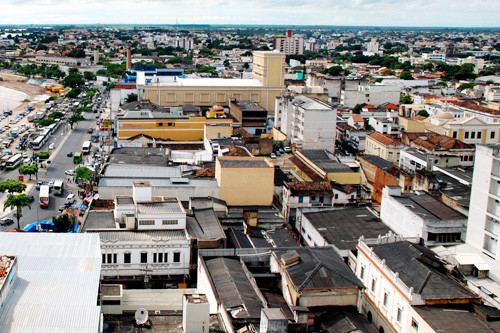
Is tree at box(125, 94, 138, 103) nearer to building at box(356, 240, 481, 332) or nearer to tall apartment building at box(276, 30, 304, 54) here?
building at box(356, 240, 481, 332)

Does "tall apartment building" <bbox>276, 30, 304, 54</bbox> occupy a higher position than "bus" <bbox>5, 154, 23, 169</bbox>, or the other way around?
"tall apartment building" <bbox>276, 30, 304, 54</bbox>

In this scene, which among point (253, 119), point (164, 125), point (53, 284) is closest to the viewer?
point (53, 284)

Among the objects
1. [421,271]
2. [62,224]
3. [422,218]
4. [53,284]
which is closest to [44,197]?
[62,224]

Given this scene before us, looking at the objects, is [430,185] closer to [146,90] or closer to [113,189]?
[113,189]

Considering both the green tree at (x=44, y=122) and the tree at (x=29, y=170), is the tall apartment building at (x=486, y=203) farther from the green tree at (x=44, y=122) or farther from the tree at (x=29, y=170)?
the green tree at (x=44, y=122)

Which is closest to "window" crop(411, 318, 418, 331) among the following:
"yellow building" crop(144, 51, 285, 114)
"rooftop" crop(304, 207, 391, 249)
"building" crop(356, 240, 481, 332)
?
"building" crop(356, 240, 481, 332)

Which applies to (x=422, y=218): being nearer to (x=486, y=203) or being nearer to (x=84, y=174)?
(x=486, y=203)

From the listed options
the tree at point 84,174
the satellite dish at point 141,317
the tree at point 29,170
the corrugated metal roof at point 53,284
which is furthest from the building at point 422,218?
the tree at point 29,170
